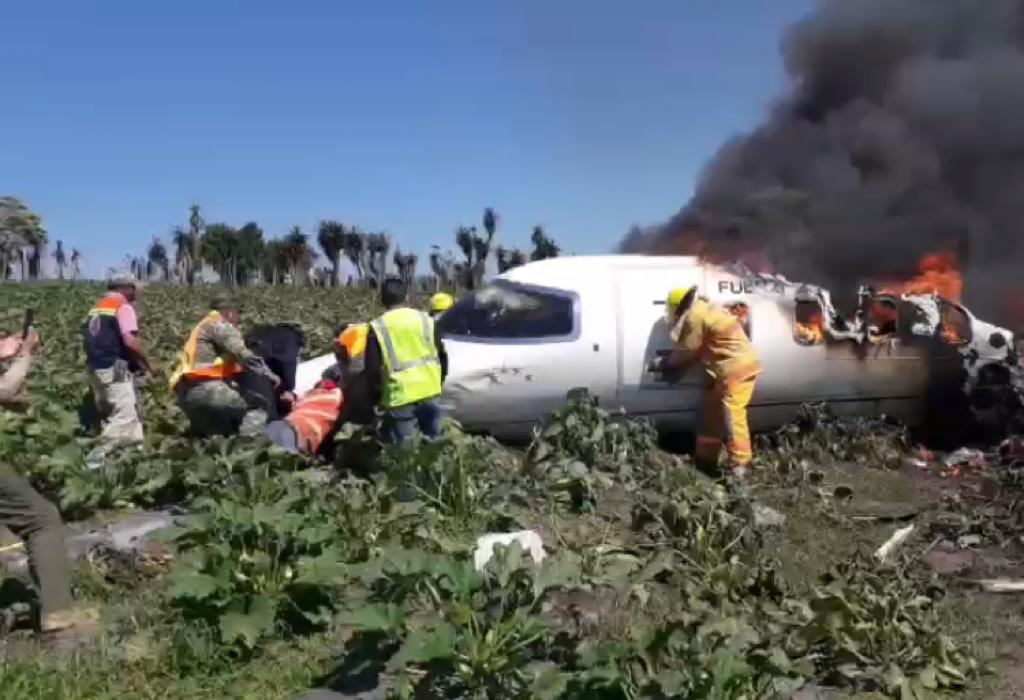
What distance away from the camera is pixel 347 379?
9164 mm

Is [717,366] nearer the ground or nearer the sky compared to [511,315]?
nearer the ground

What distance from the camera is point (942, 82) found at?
10367 mm

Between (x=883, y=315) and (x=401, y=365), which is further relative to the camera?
(x=883, y=315)

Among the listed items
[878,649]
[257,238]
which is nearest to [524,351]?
[878,649]

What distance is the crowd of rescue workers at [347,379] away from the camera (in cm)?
781

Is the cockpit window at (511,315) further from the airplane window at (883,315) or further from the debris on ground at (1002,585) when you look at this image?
the debris on ground at (1002,585)

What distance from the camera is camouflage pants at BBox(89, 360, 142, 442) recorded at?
943 centimetres

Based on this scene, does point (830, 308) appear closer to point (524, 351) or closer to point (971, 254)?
point (971, 254)

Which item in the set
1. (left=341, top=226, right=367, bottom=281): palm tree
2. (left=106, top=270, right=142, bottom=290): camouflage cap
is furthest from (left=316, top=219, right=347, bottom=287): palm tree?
(left=106, top=270, right=142, bottom=290): camouflage cap

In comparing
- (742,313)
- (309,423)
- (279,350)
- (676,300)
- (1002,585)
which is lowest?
(1002,585)

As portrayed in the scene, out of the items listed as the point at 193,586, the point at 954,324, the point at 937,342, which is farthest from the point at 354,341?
the point at 954,324

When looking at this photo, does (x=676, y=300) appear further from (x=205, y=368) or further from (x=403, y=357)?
(x=205, y=368)

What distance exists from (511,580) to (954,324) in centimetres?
739

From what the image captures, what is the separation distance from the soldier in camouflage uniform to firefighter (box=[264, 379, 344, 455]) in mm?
292
